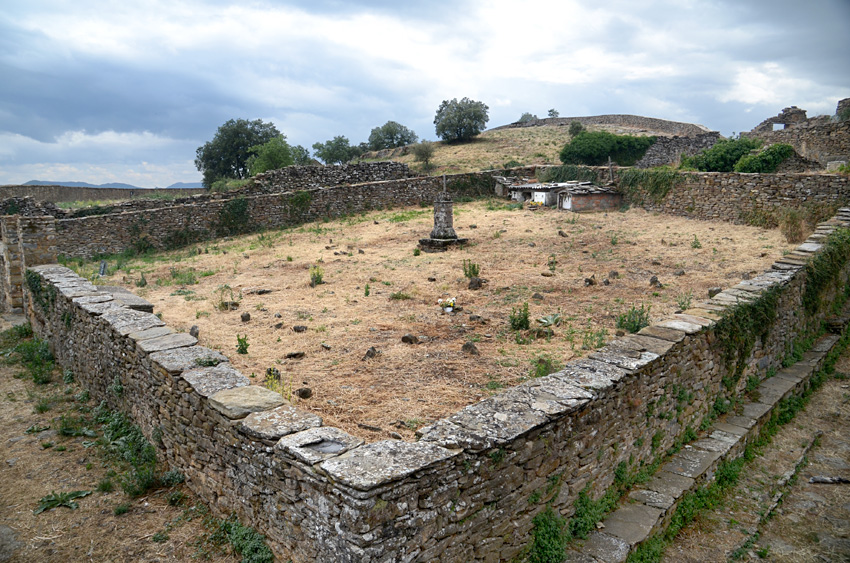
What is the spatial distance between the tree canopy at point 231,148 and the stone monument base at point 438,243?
34.7 meters

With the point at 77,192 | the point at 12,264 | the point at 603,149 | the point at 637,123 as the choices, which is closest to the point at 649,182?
the point at 603,149

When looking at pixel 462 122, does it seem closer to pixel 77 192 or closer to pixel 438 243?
pixel 77 192

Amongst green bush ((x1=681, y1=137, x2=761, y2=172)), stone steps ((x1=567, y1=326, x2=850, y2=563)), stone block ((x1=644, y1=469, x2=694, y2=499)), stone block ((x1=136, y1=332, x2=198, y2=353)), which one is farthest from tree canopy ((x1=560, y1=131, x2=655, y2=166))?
stone block ((x1=136, y1=332, x2=198, y2=353))

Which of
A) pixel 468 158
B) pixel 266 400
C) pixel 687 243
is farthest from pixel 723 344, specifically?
pixel 468 158

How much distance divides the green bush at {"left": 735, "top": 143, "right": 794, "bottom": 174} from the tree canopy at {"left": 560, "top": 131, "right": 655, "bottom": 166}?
10.7 metres

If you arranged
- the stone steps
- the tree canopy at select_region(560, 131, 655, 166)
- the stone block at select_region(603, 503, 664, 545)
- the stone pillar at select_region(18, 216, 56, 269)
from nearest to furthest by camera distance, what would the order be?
the stone steps, the stone block at select_region(603, 503, 664, 545), the stone pillar at select_region(18, 216, 56, 269), the tree canopy at select_region(560, 131, 655, 166)

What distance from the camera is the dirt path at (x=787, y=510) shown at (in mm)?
5133

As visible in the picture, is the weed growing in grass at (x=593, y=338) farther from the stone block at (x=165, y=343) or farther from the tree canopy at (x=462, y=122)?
the tree canopy at (x=462, y=122)

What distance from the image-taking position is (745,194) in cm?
1505

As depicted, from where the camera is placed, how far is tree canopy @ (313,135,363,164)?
4669 centimetres

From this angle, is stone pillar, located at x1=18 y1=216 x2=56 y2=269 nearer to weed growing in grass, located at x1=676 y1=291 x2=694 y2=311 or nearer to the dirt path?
weed growing in grass, located at x1=676 y1=291 x2=694 y2=311

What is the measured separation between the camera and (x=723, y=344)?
6898mm

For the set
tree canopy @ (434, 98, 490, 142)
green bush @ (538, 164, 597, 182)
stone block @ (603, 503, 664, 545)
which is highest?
tree canopy @ (434, 98, 490, 142)

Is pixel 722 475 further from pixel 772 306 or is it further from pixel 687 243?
pixel 687 243
